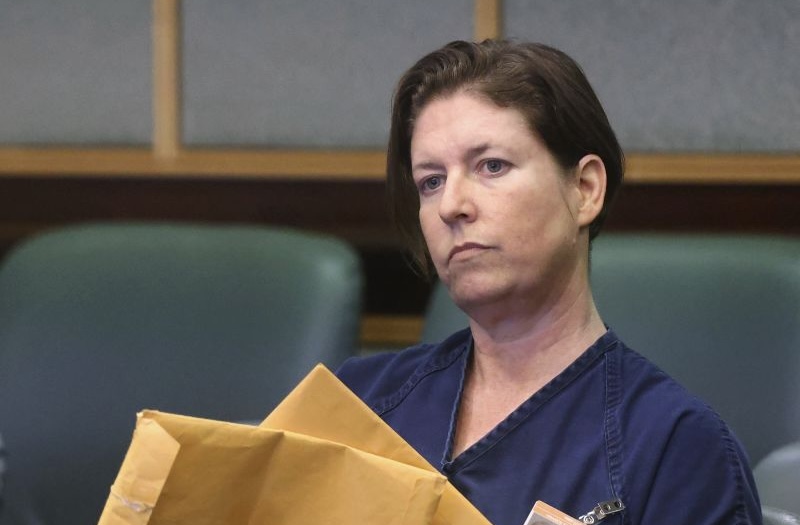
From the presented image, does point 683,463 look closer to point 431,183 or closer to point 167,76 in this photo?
point 431,183

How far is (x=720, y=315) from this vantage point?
1.36m

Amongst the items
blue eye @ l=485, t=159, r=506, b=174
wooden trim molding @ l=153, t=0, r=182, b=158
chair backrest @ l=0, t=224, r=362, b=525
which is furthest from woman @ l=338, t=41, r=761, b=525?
wooden trim molding @ l=153, t=0, r=182, b=158

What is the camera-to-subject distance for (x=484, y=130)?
1.01 m

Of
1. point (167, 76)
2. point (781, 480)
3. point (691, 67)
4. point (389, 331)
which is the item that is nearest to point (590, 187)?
point (781, 480)

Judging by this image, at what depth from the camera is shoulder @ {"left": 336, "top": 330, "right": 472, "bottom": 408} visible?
3.66 feet

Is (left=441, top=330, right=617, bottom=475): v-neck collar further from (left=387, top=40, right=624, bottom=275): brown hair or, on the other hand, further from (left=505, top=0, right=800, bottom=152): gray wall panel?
(left=505, top=0, right=800, bottom=152): gray wall panel

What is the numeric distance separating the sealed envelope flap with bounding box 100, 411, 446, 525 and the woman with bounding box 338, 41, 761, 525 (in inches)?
6.9

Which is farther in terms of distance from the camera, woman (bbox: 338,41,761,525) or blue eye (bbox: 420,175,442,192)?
blue eye (bbox: 420,175,442,192)

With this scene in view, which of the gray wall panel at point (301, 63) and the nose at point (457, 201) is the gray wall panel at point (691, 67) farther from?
the nose at point (457, 201)

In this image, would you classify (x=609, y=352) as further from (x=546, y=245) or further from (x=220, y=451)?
(x=220, y=451)

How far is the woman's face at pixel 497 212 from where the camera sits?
99 cm

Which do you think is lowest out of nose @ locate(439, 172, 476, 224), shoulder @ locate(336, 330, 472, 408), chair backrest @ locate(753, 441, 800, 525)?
chair backrest @ locate(753, 441, 800, 525)

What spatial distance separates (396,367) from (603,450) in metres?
0.26

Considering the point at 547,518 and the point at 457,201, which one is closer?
the point at 547,518
